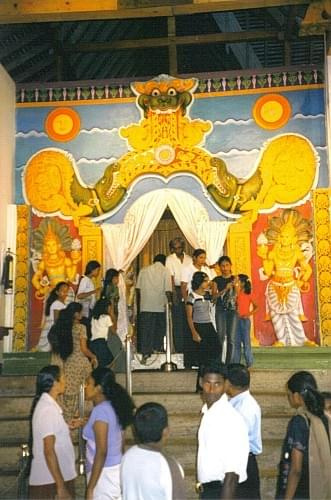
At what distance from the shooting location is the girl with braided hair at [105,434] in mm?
3930

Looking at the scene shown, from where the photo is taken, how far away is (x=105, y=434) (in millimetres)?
3975

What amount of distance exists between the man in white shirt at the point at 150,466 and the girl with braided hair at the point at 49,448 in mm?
1094

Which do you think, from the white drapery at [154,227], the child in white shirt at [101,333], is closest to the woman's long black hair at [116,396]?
the child in white shirt at [101,333]

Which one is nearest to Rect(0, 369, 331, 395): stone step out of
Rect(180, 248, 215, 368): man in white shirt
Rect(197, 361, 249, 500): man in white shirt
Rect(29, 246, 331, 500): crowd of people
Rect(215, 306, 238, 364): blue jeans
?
Rect(180, 248, 215, 368): man in white shirt

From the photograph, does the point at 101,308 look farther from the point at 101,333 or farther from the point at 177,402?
the point at 177,402

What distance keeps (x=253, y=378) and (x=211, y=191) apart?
384cm

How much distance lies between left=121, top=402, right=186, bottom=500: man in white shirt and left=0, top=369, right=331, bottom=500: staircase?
2.88 meters

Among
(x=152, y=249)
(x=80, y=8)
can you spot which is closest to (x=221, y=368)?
(x=80, y=8)

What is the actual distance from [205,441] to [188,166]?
7.36 m

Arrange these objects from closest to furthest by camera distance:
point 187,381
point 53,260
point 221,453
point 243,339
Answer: point 221,453
point 187,381
point 243,339
point 53,260

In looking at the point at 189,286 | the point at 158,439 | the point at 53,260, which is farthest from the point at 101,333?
the point at 53,260

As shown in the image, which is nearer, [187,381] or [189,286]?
[187,381]

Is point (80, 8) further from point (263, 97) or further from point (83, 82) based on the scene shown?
point (263, 97)

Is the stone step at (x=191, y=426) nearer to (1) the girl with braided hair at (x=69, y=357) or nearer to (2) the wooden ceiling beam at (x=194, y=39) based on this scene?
(1) the girl with braided hair at (x=69, y=357)
